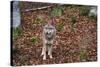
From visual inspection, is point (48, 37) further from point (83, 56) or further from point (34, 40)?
point (83, 56)

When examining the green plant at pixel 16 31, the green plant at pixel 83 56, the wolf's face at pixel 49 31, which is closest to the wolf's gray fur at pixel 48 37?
the wolf's face at pixel 49 31

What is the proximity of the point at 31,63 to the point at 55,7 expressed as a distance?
2.45ft

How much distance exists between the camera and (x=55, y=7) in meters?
2.77

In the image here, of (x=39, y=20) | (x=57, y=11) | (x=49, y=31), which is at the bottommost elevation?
(x=49, y=31)

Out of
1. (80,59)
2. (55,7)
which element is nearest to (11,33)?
(55,7)

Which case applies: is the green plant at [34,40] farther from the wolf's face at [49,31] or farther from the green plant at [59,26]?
the green plant at [59,26]

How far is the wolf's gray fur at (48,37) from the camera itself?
2.70 m

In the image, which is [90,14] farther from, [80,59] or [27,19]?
[27,19]

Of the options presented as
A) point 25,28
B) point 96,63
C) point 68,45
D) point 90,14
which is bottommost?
point 96,63

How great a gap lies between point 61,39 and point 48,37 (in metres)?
0.18

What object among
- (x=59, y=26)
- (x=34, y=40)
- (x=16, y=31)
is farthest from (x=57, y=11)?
(x=16, y=31)

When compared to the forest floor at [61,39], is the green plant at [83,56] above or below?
below

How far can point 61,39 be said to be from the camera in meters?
2.79

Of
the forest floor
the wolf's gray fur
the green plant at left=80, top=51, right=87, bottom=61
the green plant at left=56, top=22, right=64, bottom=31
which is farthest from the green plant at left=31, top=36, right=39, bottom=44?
the green plant at left=80, top=51, right=87, bottom=61
